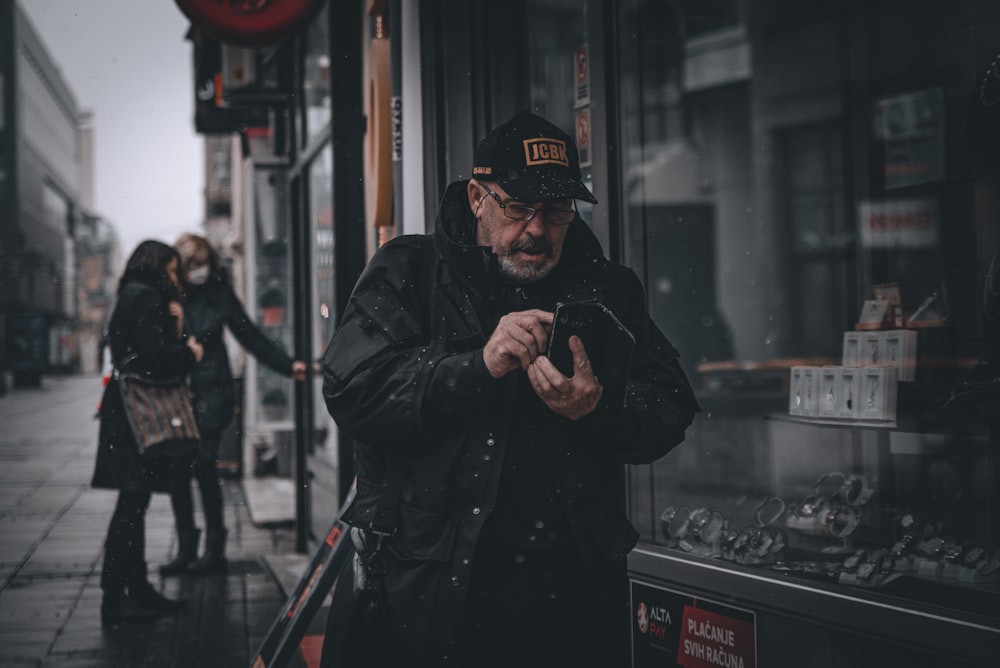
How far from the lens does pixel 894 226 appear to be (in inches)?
374

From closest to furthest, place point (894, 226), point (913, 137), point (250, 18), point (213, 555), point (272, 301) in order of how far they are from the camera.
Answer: point (250, 18)
point (913, 137)
point (213, 555)
point (894, 226)
point (272, 301)

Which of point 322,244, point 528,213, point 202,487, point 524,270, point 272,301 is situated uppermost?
point 322,244

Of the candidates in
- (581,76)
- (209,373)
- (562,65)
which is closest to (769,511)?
(581,76)

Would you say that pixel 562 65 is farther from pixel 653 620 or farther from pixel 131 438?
pixel 131 438

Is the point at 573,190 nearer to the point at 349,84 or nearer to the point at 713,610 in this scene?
the point at 713,610

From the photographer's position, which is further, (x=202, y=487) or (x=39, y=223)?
(x=39, y=223)

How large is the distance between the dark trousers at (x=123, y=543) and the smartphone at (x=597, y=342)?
12.9ft

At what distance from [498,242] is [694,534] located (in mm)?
1967

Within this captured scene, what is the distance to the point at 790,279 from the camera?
15219 mm

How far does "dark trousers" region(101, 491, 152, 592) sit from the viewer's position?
224 inches

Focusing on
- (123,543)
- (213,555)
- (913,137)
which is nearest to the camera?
(123,543)

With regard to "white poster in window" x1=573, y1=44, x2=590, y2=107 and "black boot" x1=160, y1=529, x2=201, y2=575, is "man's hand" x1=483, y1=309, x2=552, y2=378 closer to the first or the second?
"white poster in window" x1=573, y1=44, x2=590, y2=107

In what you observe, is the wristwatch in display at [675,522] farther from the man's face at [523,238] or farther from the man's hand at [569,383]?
the man's hand at [569,383]

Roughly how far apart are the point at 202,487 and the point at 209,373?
0.75 metres
